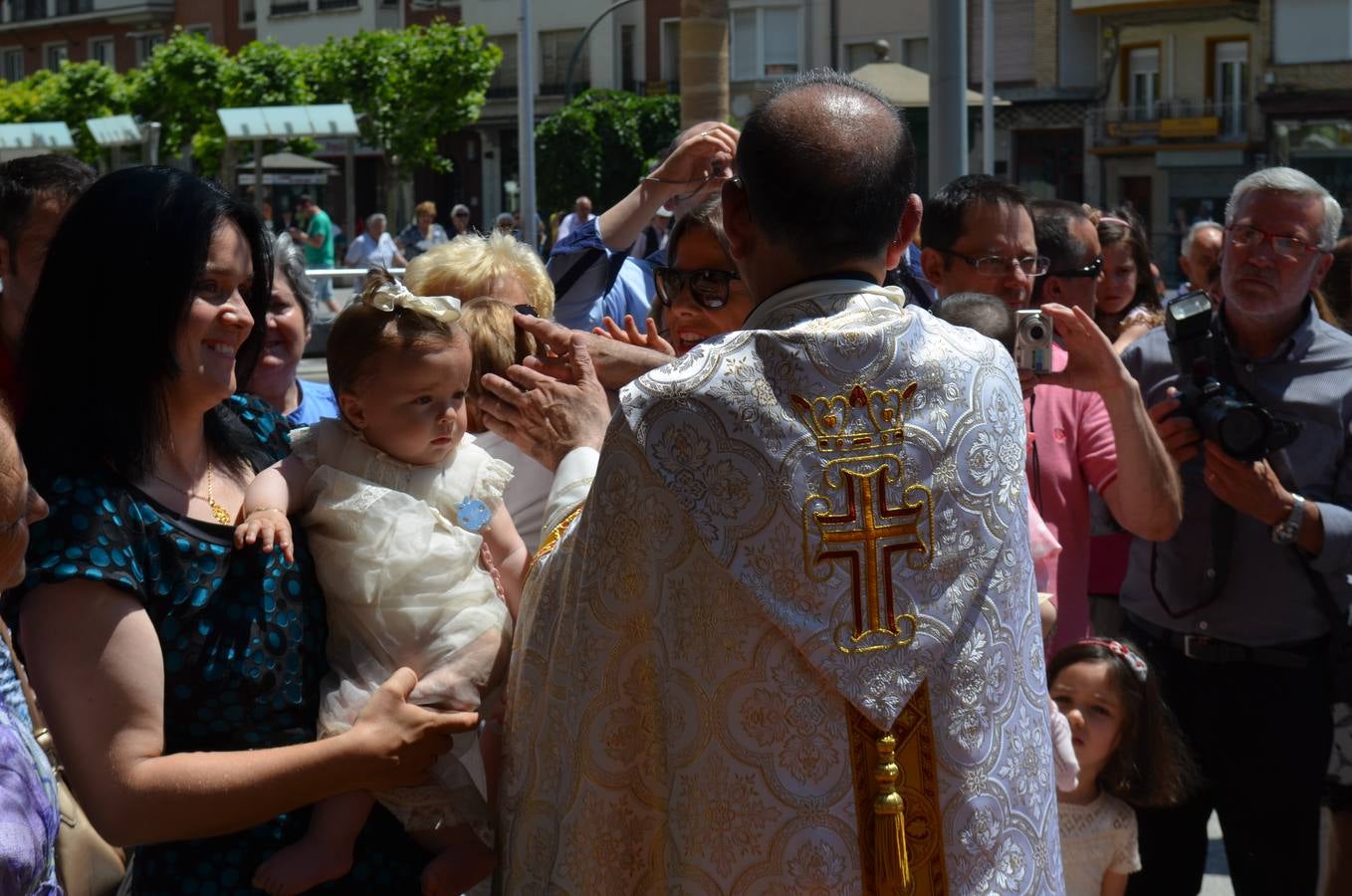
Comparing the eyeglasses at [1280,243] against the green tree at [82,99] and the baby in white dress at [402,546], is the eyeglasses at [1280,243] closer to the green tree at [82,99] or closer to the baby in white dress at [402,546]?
the baby in white dress at [402,546]

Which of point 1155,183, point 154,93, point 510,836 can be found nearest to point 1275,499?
point 510,836

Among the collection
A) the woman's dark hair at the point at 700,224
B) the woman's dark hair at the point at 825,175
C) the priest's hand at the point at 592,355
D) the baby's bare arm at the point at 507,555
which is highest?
the woman's dark hair at the point at 825,175

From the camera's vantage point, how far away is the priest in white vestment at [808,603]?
7.18 ft

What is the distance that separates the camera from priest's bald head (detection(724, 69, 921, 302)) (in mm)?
2199

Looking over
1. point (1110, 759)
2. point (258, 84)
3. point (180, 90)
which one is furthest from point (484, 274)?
point (180, 90)

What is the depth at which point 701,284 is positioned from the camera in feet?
11.8

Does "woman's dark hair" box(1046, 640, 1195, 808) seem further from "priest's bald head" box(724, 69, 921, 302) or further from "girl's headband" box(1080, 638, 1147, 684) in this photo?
"priest's bald head" box(724, 69, 921, 302)

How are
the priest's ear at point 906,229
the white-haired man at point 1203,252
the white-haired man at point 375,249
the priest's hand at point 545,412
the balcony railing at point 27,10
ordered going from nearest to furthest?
the priest's ear at point 906,229 → the priest's hand at point 545,412 → the white-haired man at point 1203,252 → the white-haired man at point 375,249 → the balcony railing at point 27,10

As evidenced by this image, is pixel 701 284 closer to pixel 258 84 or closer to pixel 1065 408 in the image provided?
pixel 1065 408

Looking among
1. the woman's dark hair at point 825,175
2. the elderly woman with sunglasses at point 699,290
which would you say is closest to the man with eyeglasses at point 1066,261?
the elderly woman with sunglasses at point 699,290

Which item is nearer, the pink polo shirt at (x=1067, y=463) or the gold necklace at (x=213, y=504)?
the gold necklace at (x=213, y=504)

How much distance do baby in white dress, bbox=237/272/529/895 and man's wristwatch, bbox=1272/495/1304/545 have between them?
211cm

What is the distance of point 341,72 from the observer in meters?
39.9

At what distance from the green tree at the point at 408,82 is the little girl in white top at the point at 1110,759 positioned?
36455 mm
